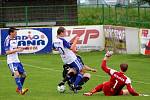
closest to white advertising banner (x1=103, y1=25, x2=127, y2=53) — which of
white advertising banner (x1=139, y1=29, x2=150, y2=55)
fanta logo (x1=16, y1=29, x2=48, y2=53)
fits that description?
white advertising banner (x1=139, y1=29, x2=150, y2=55)

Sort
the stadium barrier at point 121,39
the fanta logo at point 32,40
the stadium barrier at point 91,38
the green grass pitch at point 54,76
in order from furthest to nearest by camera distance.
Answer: the fanta logo at point 32,40, the stadium barrier at point 91,38, the stadium barrier at point 121,39, the green grass pitch at point 54,76

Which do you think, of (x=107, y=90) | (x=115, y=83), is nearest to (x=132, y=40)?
(x=107, y=90)

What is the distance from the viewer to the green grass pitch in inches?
591

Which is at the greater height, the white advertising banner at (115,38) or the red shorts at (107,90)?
the white advertising banner at (115,38)

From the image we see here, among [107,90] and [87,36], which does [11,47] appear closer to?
[107,90]

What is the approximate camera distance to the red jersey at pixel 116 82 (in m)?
14.7

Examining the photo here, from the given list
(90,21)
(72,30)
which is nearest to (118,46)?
(72,30)

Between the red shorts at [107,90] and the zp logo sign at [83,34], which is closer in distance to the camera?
the red shorts at [107,90]

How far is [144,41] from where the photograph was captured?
2994cm

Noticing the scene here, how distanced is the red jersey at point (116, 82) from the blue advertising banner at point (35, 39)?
702 inches

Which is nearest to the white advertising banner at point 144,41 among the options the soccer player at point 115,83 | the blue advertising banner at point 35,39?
the blue advertising banner at point 35,39

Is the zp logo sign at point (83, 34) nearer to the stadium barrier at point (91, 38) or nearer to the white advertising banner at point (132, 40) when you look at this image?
the stadium barrier at point (91, 38)

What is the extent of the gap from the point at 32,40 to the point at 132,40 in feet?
18.3

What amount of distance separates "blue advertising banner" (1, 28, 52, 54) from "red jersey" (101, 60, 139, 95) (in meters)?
17.8
